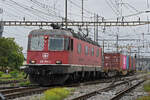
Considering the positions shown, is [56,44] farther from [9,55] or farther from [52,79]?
[9,55]

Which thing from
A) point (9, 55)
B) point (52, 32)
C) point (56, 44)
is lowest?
point (9, 55)

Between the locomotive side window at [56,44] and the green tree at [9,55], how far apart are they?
164 ft

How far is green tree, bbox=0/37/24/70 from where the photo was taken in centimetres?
6710

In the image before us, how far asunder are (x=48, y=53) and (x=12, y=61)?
178 ft

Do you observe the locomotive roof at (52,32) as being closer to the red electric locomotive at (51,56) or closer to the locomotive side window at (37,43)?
the red electric locomotive at (51,56)

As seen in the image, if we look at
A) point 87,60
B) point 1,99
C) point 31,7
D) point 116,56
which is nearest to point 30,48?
point 87,60

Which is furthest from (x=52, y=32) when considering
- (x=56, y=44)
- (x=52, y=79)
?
(x=52, y=79)

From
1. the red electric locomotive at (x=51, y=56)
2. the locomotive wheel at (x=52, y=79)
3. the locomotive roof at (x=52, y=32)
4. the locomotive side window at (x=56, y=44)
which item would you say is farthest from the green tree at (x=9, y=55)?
the locomotive side window at (x=56, y=44)

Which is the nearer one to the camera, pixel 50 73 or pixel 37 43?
pixel 50 73

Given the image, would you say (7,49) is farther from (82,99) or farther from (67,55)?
(82,99)

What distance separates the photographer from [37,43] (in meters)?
17.9

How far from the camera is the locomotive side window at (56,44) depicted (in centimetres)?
1752

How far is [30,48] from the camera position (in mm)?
17875

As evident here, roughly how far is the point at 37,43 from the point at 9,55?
174ft
